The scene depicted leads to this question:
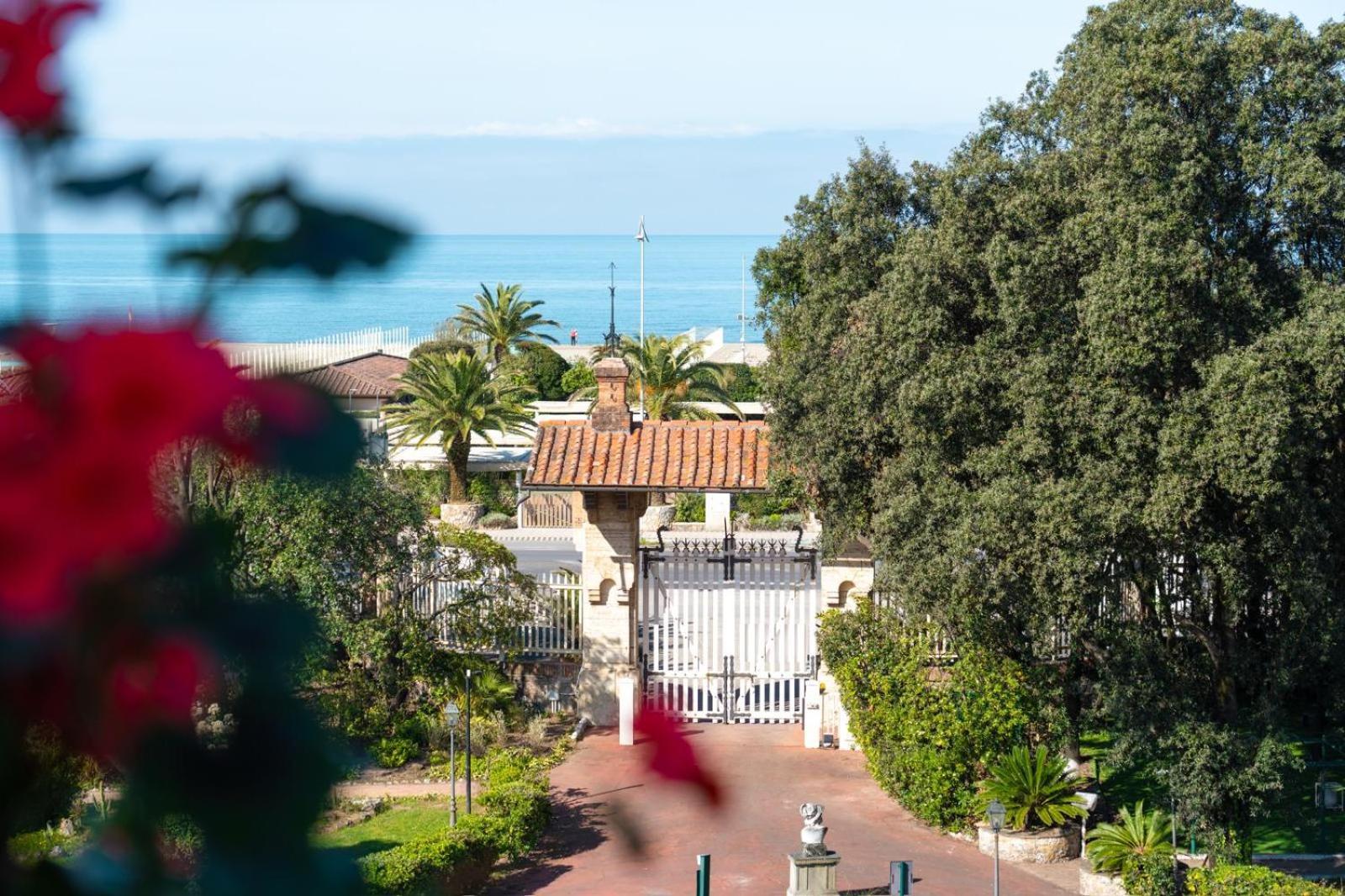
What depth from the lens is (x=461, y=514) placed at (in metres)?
34.0

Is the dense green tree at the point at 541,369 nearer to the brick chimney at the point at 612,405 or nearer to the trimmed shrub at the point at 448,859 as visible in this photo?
the brick chimney at the point at 612,405

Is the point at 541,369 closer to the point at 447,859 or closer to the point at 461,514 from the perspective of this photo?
the point at 461,514

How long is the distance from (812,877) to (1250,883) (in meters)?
3.64

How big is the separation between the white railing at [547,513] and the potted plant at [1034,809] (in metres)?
20.4

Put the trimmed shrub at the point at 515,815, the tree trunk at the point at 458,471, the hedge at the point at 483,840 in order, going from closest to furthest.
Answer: the hedge at the point at 483,840, the trimmed shrub at the point at 515,815, the tree trunk at the point at 458,471

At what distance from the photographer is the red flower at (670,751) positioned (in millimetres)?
1111

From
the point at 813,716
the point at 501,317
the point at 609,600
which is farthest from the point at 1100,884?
the point at 501,317

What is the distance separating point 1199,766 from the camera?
13.7 metres

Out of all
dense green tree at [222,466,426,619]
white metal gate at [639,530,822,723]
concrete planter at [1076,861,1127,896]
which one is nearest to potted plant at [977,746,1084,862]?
concrete planter at [1076,861,1127,896]

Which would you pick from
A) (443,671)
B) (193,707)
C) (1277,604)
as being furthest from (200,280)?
(443,671)

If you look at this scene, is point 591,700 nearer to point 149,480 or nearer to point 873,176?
point 873,176

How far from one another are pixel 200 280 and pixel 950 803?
15.1 metres

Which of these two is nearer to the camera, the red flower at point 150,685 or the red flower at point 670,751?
the red flower at point 150,685

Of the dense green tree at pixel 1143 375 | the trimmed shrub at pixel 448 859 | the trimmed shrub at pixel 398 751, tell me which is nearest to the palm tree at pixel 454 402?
the trimmed shrub at pixel 398 751
